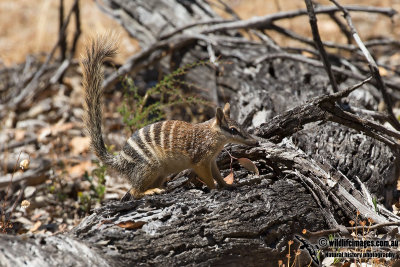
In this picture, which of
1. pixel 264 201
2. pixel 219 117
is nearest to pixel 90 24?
pixel 219 117

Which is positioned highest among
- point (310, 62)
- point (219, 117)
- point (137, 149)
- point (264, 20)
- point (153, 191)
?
point (264, 20)

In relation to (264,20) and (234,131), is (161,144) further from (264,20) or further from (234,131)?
(264,20)

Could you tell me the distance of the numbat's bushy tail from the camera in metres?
3.76

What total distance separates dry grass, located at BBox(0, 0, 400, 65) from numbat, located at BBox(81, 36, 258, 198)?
5190 millimetres

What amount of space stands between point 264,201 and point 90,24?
700cm

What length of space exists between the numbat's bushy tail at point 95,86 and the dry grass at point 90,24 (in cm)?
511

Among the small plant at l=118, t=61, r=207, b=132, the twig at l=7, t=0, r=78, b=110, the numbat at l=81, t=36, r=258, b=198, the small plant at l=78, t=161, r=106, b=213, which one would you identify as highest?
the twig at l=7, t=0, r=78, b=110

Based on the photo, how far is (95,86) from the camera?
3854mm

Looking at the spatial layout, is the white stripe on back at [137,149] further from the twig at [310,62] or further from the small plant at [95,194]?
the twig at [310,62]

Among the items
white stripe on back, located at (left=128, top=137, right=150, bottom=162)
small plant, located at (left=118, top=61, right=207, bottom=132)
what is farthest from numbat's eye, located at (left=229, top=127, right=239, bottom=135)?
small plant, located at (left=118, top=61, right=207, bottom=132)

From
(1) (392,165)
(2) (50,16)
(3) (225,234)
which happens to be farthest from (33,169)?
(2) (50,16)

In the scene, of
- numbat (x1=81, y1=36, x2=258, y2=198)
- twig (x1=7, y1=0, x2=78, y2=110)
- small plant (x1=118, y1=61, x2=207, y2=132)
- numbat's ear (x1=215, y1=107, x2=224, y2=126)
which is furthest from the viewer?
twig (x1=7, y1=0, x2=78, y2=110)

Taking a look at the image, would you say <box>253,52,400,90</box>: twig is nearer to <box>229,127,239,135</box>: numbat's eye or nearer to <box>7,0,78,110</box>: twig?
<box>229,127,239,135</box>: numbat's eye

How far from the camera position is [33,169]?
16.7 feet
